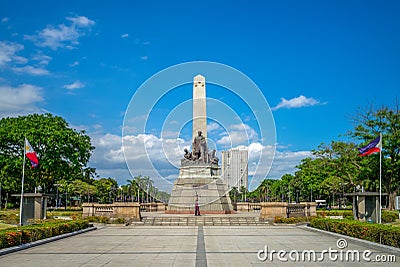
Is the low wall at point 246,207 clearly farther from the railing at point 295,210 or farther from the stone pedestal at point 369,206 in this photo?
the stone pedestal at point 369,206

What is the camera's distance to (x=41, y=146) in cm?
3959

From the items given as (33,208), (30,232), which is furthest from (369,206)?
(33,208)

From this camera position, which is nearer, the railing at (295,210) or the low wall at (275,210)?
the low wall at (275,210)

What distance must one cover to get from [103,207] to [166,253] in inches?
741

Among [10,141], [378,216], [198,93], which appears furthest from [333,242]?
[10,141]

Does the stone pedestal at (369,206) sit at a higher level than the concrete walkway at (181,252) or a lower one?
higher

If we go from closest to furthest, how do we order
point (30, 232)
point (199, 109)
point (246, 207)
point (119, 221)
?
point (30, 232), point (119, 221), point (199, 109), point (246, 207)

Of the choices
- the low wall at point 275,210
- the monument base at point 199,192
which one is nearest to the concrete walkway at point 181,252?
the low wall at point 275,210

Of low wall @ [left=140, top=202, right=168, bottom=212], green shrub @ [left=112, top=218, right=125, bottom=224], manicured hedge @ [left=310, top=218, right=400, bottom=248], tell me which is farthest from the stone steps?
low wall @ [left=140, top=202, right=168, bottom=212]

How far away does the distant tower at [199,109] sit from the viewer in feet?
135

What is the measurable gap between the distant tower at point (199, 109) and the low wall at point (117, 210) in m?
12.6

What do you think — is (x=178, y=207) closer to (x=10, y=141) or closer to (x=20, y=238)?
(x=10, y=141)

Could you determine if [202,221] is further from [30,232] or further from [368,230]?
[30,232]

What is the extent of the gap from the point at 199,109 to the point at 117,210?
47.1 feet
